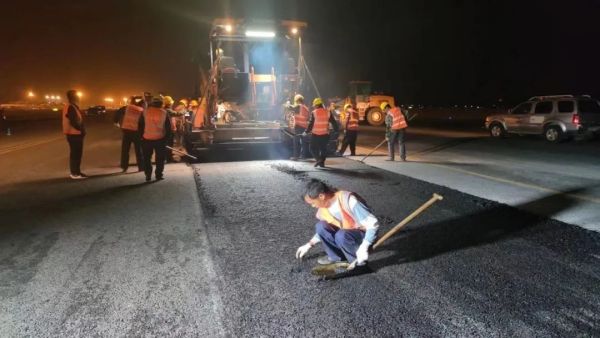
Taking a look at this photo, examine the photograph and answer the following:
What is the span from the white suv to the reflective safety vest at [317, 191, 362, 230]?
13697 millimetres

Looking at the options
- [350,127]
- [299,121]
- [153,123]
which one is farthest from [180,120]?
[350,127]

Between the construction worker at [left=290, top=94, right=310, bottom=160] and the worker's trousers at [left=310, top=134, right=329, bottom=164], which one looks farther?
the construction worker at [left=290, top=94, right=310, bottom=160]

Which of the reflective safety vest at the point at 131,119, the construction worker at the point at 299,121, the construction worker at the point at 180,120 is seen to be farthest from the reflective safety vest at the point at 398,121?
the reflective safety vest at the point at 131,119

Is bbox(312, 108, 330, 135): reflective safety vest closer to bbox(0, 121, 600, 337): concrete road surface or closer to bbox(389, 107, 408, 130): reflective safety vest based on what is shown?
bbox(389, 107, 408, 130): reflective safety vest

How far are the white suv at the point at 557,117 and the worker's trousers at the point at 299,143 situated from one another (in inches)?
362

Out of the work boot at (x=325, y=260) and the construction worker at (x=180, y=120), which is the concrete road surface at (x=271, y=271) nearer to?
the work boot at (x=325, y=260)

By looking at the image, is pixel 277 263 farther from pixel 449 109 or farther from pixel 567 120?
pixel 449 109

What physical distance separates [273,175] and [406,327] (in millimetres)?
6237

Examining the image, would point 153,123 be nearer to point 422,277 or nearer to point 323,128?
point 323,128

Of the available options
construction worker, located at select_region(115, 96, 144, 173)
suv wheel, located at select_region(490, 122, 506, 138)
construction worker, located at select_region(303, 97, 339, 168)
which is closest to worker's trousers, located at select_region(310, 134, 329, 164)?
construction worker, located at select_region(303, 97, 339, 168)

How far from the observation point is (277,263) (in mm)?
4375

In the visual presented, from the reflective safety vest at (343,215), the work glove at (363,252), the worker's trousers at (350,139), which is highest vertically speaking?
the worker's trousers at (350,139)

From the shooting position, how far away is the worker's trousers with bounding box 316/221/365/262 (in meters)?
4.01

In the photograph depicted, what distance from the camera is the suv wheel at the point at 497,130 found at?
17.1 meters
